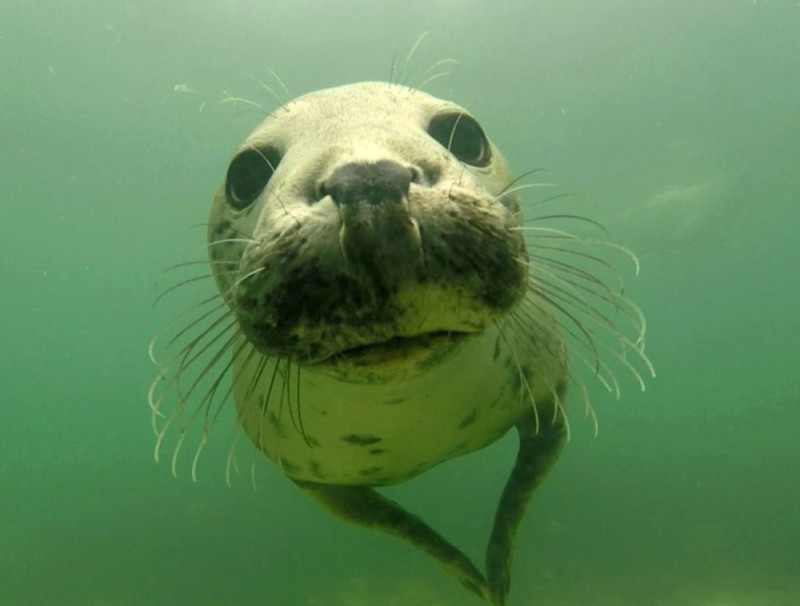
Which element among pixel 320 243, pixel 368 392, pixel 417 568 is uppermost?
pixel 320 243

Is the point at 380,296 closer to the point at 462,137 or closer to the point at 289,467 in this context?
the point at 462,137

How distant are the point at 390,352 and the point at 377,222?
1.31ft

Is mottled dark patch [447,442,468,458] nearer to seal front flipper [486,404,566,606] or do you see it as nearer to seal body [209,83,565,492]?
seal front flipper [486,404,566,606]

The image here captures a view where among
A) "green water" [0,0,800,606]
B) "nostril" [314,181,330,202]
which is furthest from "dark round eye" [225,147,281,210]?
"green water" [0,0,800,606]

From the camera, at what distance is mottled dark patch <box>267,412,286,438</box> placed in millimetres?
3432

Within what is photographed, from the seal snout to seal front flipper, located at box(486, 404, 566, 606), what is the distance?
103 inches

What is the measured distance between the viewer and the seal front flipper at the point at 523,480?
3.97m

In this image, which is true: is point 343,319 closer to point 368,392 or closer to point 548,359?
point 368,392

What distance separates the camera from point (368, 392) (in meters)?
2.86

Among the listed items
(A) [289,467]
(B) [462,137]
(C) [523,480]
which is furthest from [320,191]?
(C) [523,480]

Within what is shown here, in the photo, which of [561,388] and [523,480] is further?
[523,480]

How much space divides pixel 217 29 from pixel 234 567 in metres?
10.9

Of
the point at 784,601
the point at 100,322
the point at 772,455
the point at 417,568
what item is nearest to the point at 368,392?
the point at 784,601

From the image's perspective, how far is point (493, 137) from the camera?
57.1ft
